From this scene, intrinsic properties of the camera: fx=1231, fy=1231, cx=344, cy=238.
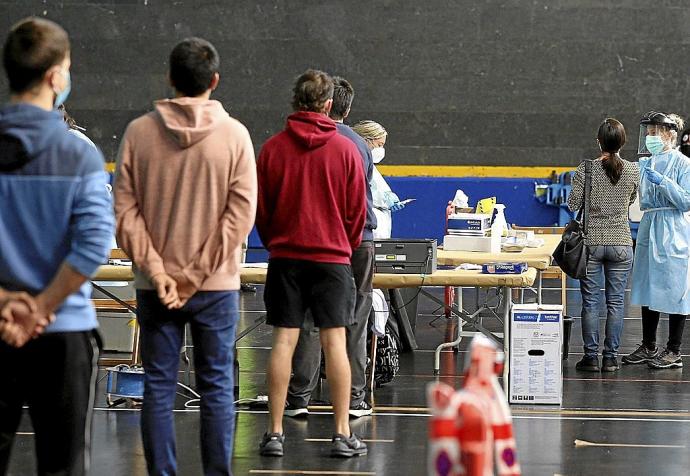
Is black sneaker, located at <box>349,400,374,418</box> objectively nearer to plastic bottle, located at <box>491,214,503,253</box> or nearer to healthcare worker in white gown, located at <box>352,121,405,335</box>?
healthcare worker in white gown, located at <box>352,121,405,335</box>

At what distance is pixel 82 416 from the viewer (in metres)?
3.01

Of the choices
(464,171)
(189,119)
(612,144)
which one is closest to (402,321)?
(612,144)

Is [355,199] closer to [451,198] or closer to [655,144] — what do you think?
[655,144]

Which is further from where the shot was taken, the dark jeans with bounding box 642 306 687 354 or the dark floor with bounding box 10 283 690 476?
the dark jeans with bounding box 642 306 687 354

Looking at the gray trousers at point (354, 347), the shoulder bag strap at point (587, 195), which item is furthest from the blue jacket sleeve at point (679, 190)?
the gray trousers at point (354, 347)

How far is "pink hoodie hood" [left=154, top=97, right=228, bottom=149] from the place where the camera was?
3842 millimetres

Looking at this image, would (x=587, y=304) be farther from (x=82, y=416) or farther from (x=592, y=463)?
(x=82, y=416)

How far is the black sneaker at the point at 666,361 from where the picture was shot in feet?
24.1

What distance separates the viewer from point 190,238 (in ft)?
12.7

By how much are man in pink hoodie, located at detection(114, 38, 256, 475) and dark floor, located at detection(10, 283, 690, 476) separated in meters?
0.96

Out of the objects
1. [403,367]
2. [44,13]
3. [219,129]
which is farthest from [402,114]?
[219,129]

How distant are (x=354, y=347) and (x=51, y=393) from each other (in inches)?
112

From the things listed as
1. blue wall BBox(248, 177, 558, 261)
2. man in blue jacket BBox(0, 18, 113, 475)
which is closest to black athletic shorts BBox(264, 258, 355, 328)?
man in blue jacket BBox(0, 18, 113, 475)

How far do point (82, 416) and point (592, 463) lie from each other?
2634 mm
